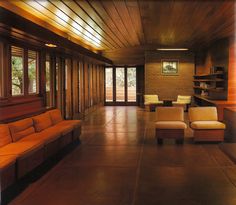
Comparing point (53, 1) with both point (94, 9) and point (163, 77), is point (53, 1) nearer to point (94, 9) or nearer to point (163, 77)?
point (94, 9)

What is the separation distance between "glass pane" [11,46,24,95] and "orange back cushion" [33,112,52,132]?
0.64 m

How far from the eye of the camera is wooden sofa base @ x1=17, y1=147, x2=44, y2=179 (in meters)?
4.20

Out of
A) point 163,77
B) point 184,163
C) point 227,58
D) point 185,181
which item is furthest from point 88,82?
point 185,181

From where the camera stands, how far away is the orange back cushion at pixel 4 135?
472cm

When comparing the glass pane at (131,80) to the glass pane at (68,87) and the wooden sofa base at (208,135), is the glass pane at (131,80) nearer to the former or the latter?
the glass pane at (68,87)

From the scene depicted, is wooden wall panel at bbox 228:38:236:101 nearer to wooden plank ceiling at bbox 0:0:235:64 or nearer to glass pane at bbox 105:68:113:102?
wooden plank ceiling at bbox 0:0:235:64

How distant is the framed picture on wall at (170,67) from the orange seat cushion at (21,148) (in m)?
10.6

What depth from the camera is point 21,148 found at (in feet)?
14.8

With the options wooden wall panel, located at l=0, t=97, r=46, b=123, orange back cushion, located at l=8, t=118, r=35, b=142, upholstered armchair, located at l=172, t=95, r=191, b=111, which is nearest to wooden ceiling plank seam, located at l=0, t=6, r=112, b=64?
wooden wall panel, located at l=0, t=97, r=46, b=123

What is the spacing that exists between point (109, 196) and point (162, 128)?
3380 mm

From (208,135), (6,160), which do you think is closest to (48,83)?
(208,135)

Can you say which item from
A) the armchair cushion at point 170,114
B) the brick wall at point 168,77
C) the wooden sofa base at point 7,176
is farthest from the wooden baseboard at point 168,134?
the brick wall at point 168,77

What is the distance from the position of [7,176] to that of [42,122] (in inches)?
102

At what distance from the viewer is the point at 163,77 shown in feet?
48.9
